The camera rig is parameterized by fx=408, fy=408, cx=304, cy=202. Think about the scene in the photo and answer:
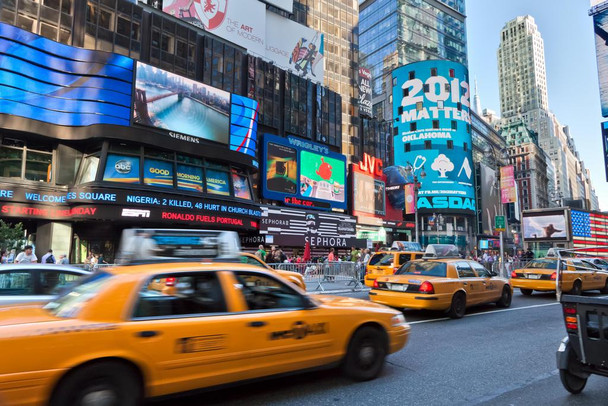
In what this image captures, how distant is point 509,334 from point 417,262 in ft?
9.70

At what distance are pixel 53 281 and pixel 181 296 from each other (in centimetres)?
372

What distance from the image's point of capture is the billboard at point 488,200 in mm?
83062

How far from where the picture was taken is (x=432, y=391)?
187 inches

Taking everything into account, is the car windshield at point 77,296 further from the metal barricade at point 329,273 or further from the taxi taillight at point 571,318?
the metal barricade at point 329,273

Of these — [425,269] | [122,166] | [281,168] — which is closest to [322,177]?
[281,168]

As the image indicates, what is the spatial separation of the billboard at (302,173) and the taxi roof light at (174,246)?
31933mm

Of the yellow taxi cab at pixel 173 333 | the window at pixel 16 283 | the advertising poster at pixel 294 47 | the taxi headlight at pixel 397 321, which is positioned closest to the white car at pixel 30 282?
the window at pixel 16 283

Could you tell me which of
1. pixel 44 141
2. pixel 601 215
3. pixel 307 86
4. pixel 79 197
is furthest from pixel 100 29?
pixel 601 215

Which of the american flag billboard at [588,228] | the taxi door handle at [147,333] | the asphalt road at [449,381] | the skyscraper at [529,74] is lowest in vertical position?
the asphalt road at [449,381]

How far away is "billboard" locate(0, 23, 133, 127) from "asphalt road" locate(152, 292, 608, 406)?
2321cm

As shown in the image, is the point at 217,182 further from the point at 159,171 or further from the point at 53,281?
the point at 53,281

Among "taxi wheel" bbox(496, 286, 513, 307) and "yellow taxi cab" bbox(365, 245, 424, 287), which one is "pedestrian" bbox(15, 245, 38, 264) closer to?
"yellow taxi cab" bbox(365, 245, 424, 287)

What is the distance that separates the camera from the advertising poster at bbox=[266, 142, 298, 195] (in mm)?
37969

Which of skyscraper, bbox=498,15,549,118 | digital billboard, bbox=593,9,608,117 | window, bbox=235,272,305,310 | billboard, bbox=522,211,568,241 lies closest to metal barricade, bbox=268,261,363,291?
window, bbox=235,272,305,310
